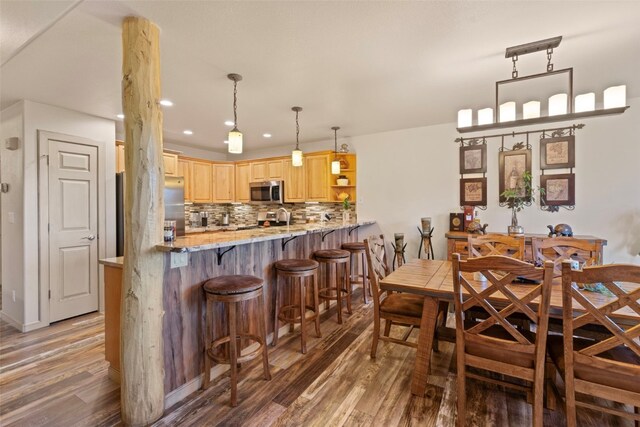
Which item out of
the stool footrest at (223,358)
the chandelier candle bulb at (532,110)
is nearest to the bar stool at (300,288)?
the stool footrest at (223,358)

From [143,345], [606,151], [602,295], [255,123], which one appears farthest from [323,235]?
[606,151]

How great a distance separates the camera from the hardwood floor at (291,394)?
183 centimetres

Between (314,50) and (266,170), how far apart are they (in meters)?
3.68

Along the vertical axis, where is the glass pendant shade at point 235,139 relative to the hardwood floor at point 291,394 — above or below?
above

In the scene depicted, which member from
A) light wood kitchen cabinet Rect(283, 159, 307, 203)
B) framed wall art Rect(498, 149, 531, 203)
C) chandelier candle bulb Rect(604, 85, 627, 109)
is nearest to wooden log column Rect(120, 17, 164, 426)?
chandelier candle bulb Rect(604, 85, 627, 109)

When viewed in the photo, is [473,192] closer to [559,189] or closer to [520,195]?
[520,195]

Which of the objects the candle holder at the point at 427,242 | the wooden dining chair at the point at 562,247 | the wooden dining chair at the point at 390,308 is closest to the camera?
the wooden dining chair at the point at 390,308

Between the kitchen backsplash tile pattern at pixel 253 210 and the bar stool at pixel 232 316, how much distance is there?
325 centimetres

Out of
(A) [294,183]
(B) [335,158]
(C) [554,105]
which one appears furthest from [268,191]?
(C) [554,105]

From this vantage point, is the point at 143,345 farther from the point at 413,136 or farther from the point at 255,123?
Result: the point at 413,136

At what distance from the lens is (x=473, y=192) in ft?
13.6

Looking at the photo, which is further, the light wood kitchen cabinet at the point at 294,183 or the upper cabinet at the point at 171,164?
the light wood kitchen cabinet at the point at 294,183

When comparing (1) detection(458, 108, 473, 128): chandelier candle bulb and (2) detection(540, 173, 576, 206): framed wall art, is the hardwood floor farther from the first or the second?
(2) detection(540, 173, 576, 206): framed wall art

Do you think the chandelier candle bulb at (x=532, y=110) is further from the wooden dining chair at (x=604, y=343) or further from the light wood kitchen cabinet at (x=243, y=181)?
the light wood kitchen cabinet at (x=243, y=181)
